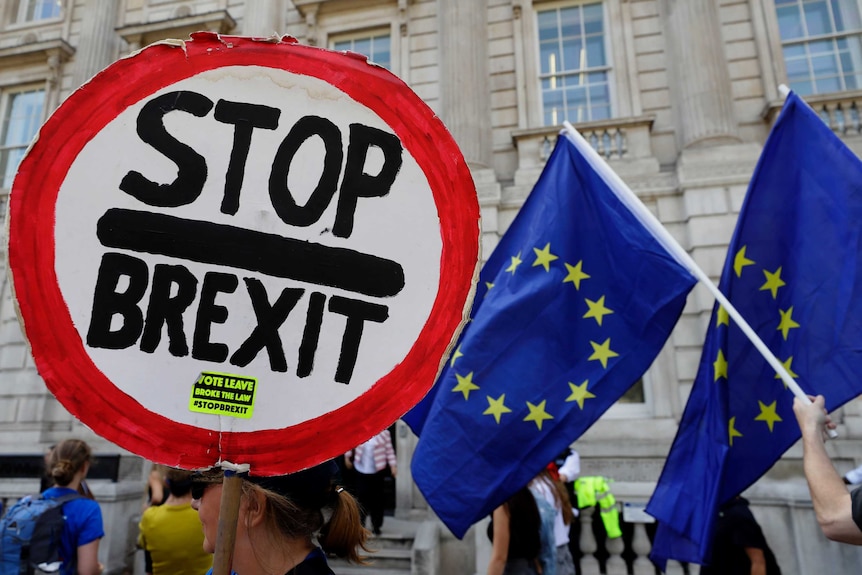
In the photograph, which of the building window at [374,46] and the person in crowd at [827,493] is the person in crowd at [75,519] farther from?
the building window at [374,46]

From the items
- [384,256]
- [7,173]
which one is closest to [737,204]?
[384,256]

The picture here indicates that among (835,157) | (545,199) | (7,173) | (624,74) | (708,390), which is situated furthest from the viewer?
(7,173)

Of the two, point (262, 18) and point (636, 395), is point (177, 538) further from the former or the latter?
→ point (262, 18)

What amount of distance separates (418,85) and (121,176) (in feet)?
34.2

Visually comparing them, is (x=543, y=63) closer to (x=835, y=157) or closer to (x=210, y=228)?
(x=835, y=157)

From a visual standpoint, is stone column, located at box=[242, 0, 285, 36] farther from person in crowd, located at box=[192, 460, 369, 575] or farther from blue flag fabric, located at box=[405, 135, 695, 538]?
person in crowd, located at box=[192, 460, 369, 575]

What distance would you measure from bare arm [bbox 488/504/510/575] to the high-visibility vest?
3.69m

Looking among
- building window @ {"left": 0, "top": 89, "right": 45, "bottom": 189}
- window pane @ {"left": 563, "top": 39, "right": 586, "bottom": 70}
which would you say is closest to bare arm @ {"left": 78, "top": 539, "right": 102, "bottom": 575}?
window pane @ {"left": 563, "top": 39, "right": 586, "bottom": 70}

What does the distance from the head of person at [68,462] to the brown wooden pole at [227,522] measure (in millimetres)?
2856

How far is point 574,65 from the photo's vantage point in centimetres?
1058

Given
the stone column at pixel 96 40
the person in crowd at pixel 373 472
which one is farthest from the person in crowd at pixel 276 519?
the stone column at pixel 96 40

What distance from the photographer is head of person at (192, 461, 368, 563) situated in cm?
159

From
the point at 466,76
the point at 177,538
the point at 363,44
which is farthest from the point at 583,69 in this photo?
the point at 177,538

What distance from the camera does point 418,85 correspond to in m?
10.9
